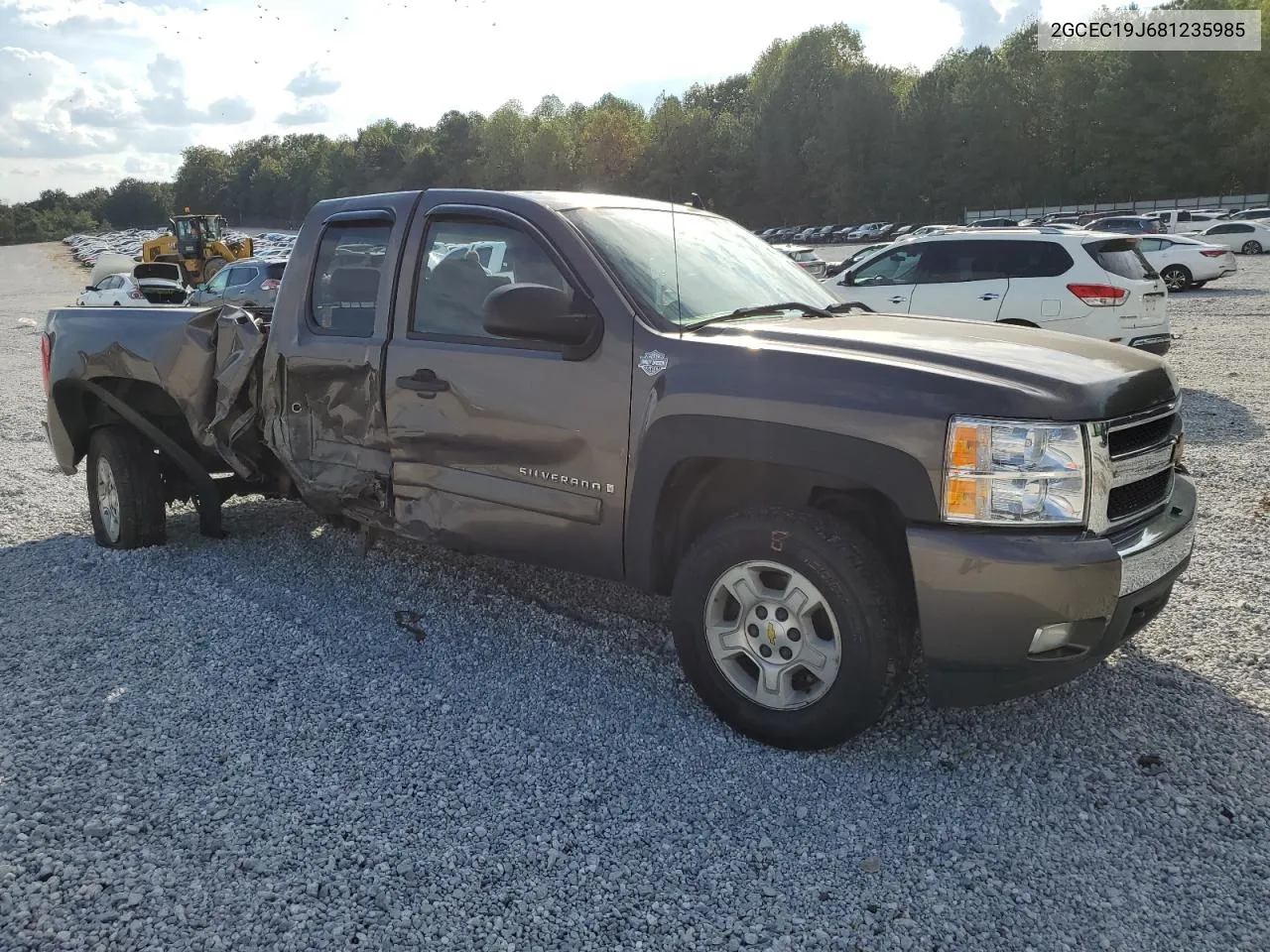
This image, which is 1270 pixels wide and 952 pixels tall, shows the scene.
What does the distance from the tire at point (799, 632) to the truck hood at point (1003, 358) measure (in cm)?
61

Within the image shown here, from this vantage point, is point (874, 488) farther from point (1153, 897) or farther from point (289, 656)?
point (289, 656)

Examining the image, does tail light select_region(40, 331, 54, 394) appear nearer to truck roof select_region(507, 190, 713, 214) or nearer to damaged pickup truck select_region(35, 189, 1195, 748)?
damaged pickup truck select_region(35, 189, 1195, 748)

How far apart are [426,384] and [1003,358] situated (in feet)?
7.61

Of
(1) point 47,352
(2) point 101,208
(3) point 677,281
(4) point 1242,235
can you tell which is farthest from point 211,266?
(2) point 101,208

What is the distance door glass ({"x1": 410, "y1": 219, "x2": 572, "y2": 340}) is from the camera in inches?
166

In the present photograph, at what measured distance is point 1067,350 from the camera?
145 inches

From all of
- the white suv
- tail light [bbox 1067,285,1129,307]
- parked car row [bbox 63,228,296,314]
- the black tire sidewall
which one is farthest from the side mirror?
the black tire sidewall

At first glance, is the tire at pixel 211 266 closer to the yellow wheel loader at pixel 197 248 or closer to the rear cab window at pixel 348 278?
the yellow wheel loader at pixel 197 248

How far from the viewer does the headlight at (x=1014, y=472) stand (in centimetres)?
310

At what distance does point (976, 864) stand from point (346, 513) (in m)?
3.26

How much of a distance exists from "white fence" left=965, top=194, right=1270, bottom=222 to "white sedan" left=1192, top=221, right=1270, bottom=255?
22.8 m

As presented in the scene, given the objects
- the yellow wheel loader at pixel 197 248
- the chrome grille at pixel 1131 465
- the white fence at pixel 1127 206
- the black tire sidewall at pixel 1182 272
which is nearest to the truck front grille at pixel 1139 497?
the chrome grille at pixel 1131 465

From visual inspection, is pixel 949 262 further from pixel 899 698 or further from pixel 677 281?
pixel 899 698

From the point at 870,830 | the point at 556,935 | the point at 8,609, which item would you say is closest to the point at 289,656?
the point at 8,609
